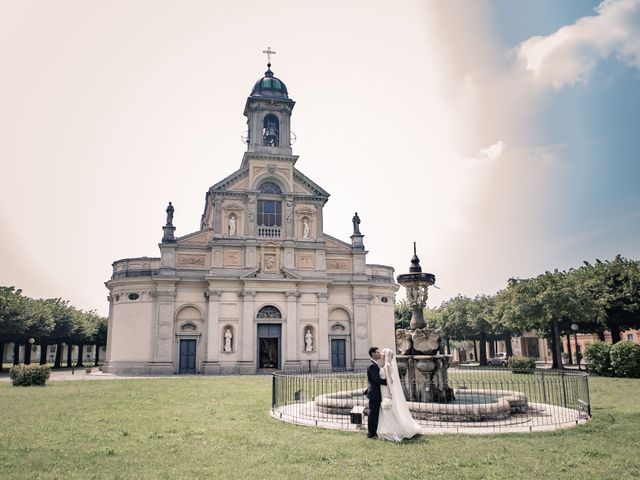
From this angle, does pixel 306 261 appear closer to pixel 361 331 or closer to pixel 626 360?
pixel 361 331

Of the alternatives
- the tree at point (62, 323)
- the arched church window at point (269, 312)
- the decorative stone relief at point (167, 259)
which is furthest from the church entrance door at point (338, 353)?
the tree at point (62, 323)

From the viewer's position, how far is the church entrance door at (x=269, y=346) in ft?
136

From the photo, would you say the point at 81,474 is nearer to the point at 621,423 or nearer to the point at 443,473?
the point at 443,473

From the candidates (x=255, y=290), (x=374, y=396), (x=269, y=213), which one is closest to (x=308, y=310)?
(x=255, y=290)

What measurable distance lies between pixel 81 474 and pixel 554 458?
28.8ft

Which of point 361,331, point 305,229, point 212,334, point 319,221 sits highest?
point 319,221

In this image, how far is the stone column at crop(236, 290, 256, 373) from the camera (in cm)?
3988

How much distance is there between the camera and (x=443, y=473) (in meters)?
8.61

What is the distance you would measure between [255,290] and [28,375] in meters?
18.4

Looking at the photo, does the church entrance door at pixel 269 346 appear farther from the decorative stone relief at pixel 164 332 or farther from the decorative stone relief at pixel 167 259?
the decorative stone relief at pixel 167 259

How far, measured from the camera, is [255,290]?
41344 mm

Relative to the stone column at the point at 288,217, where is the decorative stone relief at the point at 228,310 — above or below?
below

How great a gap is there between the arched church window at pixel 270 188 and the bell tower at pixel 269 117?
3259 mm

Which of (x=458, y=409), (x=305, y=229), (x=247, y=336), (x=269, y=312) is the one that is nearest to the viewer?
(x=458, y=409)
